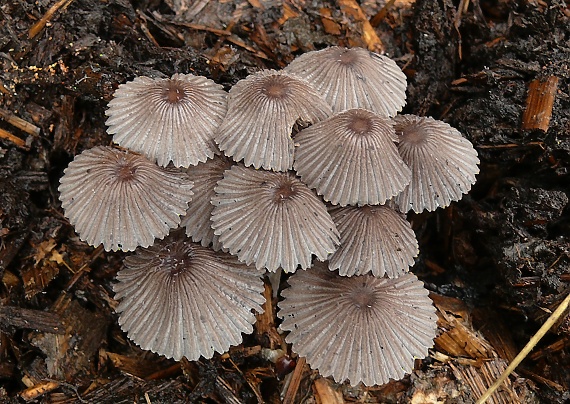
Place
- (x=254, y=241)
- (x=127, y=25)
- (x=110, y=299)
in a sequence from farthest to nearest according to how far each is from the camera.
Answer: (x=127, y=25)
(x=110, y=299)
(x=254, y=241)

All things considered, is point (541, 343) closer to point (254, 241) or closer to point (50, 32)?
point (254, 241)

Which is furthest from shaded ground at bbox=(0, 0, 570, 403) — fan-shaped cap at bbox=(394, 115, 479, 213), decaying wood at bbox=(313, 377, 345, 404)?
fan-shaped cap at bbox=(394, 115, 479, 213)

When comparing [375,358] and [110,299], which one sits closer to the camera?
[375,358]

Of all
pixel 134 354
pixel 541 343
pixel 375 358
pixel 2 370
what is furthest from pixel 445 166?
pixel 2 370

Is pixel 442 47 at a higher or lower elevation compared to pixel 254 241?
higher

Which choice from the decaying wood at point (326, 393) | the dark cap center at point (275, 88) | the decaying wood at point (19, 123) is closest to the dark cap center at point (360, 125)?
the dark cap center at point (275, 88)

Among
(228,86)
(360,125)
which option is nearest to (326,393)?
(360,125)
